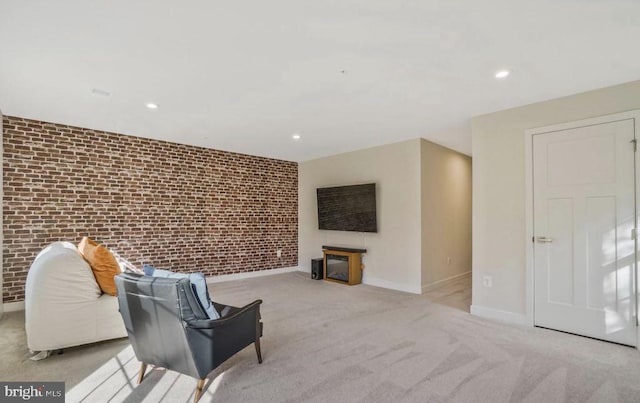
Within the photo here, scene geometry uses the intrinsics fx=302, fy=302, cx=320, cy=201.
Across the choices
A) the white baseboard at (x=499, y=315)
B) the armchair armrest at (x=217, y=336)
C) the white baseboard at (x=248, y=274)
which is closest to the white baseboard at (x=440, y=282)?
the white baseboard at (x=499, y=315)

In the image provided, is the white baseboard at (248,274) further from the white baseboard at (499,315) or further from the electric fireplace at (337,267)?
the white baseboard at (499,315)

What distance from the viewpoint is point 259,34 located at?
2143 millimetres

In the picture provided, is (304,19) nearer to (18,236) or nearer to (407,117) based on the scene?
(407,117)

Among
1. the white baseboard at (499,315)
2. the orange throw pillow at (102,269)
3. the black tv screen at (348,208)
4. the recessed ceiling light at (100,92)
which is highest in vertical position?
the recessed ceiling light at (100,92)

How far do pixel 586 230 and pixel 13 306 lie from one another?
6.85m

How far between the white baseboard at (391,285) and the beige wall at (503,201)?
1138mm

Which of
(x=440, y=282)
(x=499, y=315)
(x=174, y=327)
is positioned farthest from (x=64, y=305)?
(x=440, y=282)

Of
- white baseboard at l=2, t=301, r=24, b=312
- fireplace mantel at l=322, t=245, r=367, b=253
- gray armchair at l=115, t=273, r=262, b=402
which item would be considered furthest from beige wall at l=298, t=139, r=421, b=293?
white baseboard at l=2, t=301, r=24, b=312

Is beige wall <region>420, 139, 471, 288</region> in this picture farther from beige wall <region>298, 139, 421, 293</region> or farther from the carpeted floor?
the carpeted floor

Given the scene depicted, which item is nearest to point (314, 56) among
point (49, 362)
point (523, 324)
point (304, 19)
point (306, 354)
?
point (304, 19)

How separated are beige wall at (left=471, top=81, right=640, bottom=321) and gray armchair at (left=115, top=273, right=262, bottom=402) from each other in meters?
3.11

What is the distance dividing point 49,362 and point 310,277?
13.8 ft

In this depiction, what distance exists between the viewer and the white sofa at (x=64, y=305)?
103 inches

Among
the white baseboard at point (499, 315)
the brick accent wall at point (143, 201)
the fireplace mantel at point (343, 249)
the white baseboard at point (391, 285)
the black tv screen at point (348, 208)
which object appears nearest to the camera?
the white baseboard at point (499, 315)
